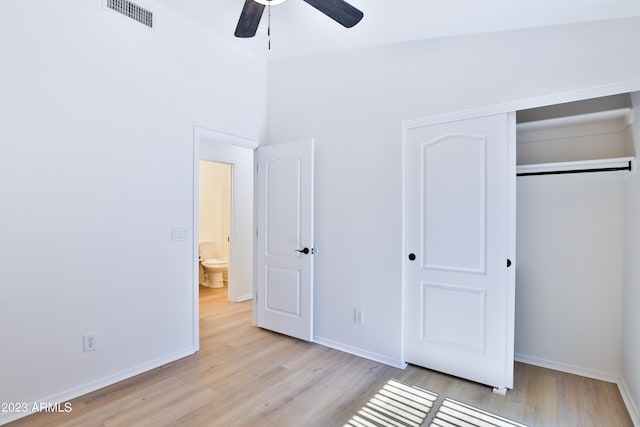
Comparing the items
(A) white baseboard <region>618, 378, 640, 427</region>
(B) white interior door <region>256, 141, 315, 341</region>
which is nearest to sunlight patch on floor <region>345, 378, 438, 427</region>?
(B) white interior door <region>256, 141, 315, 341</region>

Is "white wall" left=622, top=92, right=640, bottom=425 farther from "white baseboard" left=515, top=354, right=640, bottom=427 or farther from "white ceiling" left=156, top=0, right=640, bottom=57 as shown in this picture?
"white ceiling" left=156, top=0, right=640, bottom=57

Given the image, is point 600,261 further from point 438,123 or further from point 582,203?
point 438,123

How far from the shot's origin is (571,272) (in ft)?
8.98

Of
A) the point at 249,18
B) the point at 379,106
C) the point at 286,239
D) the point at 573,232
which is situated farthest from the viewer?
the point at 286,239

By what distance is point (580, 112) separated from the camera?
2.58 m

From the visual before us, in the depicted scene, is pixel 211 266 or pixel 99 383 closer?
pixel 99 383

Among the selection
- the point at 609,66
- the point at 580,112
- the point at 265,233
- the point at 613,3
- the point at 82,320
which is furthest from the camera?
the point at 265,233

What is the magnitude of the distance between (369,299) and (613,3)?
266 centimetres

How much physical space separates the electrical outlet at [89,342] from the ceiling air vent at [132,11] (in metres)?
2.51

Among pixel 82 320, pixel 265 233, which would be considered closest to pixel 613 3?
pixel 265 233

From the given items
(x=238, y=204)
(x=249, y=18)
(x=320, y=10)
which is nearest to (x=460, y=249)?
(x=320, y=10)

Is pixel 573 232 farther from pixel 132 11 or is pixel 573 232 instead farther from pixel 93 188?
pixel 132 11

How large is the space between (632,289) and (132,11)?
428 centimetres

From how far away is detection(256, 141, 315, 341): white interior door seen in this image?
338 cm
